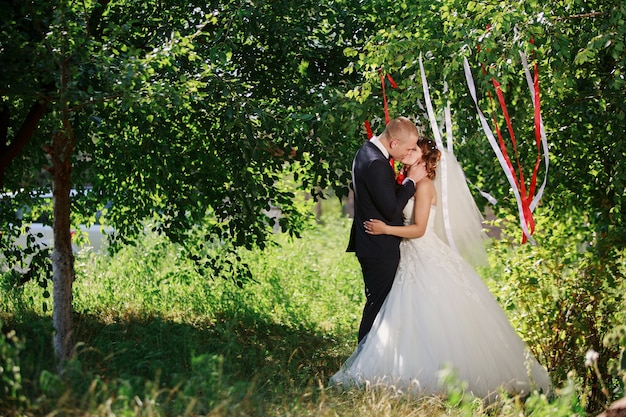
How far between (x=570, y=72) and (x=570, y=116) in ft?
1.97

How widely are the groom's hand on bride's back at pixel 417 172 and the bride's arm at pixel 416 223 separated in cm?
6

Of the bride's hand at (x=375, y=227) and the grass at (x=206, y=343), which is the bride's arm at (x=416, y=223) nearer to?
the bride's hand at (x=375, y=227)

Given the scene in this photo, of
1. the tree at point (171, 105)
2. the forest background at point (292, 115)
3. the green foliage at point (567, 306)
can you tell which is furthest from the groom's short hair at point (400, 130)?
the green foliage at point (567, 306)

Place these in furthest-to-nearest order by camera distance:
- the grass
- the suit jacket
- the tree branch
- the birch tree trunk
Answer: the tree branch → the birch tree trunk → the suit jacket → the grass

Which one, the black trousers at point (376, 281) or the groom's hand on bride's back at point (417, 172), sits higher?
the groom's hand on bride's back at point (417, 172)

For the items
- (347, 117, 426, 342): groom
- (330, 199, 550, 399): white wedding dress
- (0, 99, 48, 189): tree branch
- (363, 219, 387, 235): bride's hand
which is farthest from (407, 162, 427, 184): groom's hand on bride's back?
(0, 99, 48, 189): tree branch

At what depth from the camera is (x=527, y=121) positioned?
302 inches

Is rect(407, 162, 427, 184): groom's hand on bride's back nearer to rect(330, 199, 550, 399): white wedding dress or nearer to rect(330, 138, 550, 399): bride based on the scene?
rect(330, 138, 550, 399): bride

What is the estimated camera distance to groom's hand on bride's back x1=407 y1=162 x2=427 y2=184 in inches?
229

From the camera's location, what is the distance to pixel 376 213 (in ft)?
18.8

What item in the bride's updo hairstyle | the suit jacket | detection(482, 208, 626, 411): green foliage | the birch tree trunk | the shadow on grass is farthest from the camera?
detection(482, 208, 626, 411): green foliage

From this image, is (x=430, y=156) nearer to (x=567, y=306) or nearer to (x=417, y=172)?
(x=417, y=172)

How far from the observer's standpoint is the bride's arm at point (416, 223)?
570 centimetres

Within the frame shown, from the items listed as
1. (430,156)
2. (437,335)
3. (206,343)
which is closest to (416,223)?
(430,156)
